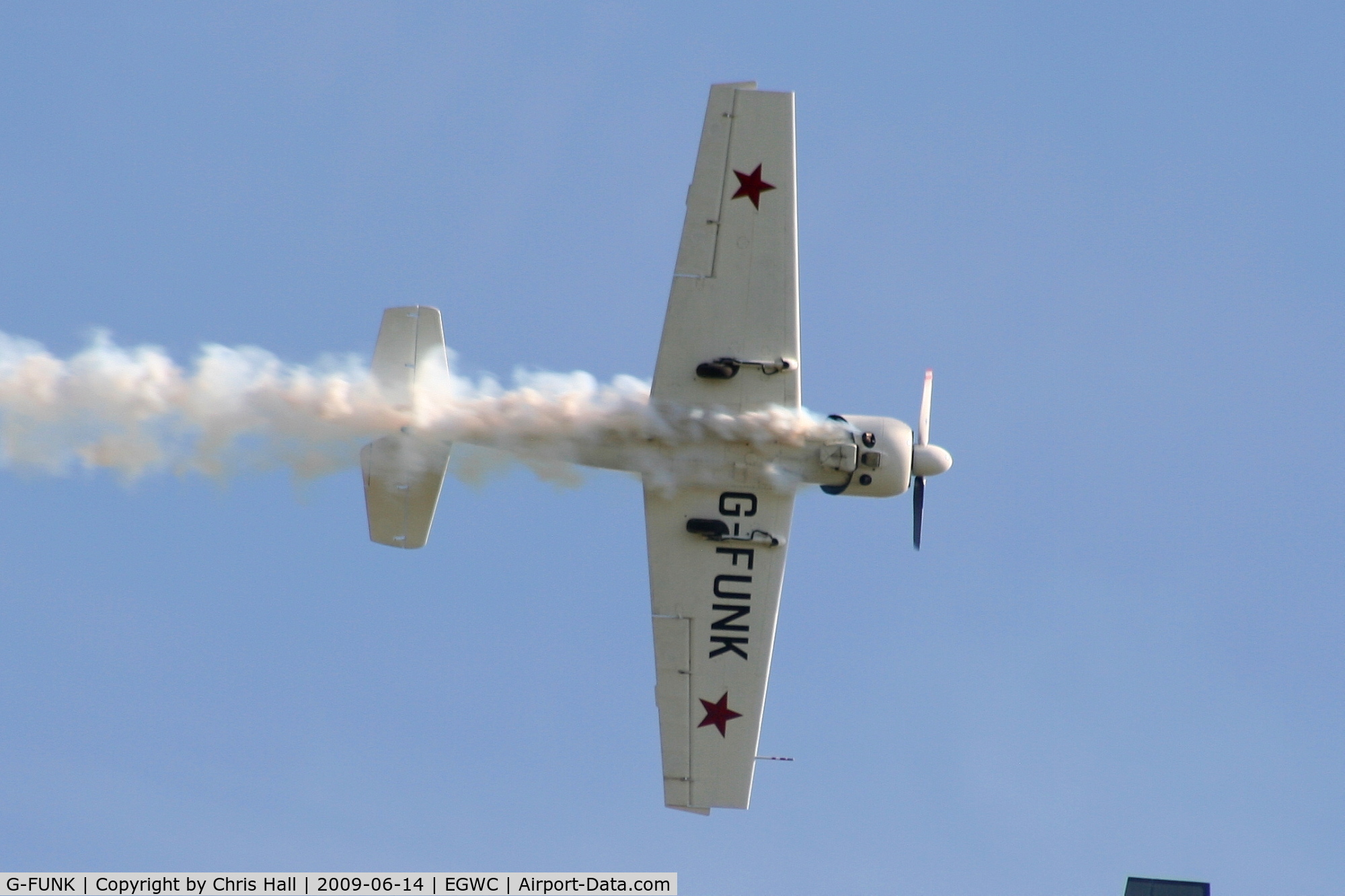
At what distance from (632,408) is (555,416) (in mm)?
949

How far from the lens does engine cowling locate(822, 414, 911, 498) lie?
69.5 ft

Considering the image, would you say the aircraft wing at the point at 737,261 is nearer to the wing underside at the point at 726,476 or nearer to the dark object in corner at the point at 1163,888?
the wing underside at the point at 726,476

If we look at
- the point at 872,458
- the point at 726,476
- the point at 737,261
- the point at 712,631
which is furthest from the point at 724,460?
the point at 737,261

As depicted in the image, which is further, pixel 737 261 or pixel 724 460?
pixel 724 460

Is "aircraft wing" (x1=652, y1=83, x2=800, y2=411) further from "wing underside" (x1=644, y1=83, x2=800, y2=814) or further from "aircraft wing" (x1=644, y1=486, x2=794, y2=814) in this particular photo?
"aircraft wing" (x1=644, y1=486, x2=794, y2=814)

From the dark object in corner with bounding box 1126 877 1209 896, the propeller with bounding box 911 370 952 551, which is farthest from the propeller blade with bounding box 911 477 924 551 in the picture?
the dark object in corner with bounding box 1126 877 1209 896

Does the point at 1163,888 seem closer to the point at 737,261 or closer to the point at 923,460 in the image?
the point at 923,460

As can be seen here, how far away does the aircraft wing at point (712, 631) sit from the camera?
21.3 metres

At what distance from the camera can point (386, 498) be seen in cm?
2098

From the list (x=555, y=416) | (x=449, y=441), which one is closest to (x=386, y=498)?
(x=449, y=441)

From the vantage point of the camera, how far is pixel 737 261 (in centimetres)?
2047

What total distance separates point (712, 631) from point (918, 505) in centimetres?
312

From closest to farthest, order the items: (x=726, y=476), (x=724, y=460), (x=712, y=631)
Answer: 1. (x=724, y=460)
2. (x=726, y=476)
3. (x=712, y=631)

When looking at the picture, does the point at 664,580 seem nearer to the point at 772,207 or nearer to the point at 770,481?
the point at 770,481
